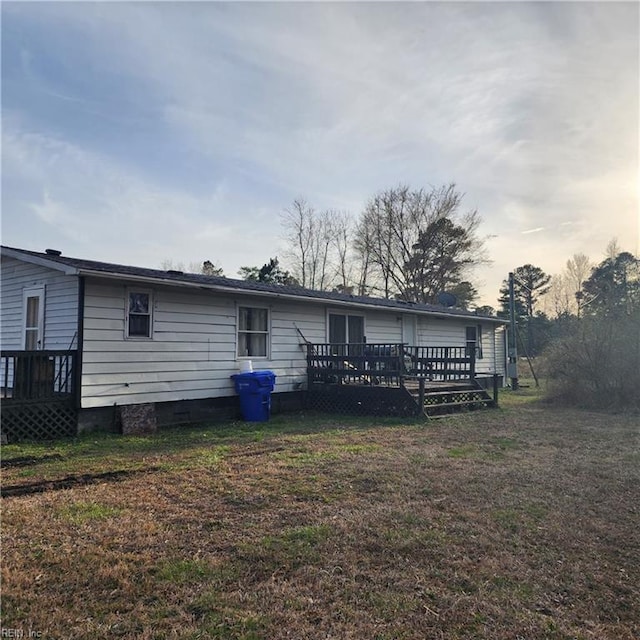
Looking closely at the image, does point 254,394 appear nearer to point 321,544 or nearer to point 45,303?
point 45,303

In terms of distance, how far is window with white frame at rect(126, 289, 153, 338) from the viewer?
27.6 feet

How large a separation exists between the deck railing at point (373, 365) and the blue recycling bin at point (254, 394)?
2.01 meters

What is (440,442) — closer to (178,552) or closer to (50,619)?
(178,552)

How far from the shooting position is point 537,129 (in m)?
9.87

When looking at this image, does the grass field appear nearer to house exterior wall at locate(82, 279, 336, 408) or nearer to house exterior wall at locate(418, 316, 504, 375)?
house exterior wall at locate(82, 279, 336, 408)

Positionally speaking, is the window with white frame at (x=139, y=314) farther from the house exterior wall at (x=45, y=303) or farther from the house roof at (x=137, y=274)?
the house exterior wall at (x=45, y=303)

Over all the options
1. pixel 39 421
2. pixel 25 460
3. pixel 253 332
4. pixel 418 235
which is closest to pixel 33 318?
pixel 39 421

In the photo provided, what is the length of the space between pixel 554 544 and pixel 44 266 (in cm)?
885

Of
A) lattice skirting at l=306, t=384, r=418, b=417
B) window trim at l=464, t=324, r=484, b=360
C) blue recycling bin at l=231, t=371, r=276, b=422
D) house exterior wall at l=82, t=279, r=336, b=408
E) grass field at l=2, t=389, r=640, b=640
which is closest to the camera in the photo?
grass field at l=2, t=389, r=640, b=640

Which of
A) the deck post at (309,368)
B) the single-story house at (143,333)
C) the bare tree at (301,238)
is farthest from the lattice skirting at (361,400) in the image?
the bare tree at (301,238)

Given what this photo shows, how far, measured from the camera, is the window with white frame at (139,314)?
8.40m

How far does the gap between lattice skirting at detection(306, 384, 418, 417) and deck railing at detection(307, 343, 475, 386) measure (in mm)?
259

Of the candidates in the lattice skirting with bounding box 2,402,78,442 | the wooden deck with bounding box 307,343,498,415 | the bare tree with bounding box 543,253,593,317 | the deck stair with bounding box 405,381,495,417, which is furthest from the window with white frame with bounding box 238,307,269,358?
the bare tree with bounding box 543,253,593,317

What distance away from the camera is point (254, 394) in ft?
31.0
